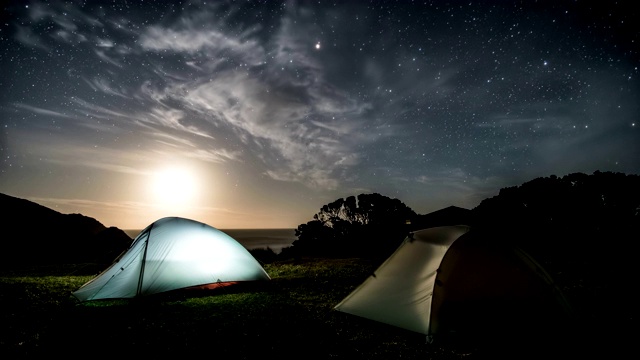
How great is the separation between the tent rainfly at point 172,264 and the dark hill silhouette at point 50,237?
48.4ft

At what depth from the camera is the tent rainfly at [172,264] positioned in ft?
22.4

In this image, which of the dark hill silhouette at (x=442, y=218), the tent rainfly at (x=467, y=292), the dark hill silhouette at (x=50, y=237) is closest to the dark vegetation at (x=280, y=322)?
the tent rainfly at (x=467, y=292)

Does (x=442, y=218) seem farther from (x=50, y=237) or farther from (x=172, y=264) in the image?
(x=50, y=237)

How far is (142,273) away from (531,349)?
7786mm

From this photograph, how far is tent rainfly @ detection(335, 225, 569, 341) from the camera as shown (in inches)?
188

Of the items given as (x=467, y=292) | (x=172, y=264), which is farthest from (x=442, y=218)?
(x=172, y=264)

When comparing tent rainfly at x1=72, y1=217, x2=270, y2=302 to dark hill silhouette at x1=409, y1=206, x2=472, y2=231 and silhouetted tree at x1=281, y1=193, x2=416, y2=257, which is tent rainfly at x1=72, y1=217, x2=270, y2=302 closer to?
silhouetted tree at x1=281, y1=193, x2=416, y2=257

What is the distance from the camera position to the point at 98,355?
13.6ft

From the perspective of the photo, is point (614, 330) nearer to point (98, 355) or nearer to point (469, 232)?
point (469, 232)

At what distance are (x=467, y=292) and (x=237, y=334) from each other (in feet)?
13.0

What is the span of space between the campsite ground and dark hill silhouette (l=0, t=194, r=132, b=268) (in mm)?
15933

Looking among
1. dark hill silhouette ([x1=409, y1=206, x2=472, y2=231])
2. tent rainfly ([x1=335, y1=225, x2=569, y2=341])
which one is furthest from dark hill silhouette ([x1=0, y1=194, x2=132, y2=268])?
dark hill silhouette ([x1=409, y1=206, x2=472, y2=231])

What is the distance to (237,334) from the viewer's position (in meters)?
4.91

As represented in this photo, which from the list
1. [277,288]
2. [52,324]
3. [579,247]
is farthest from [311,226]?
[52,324]
